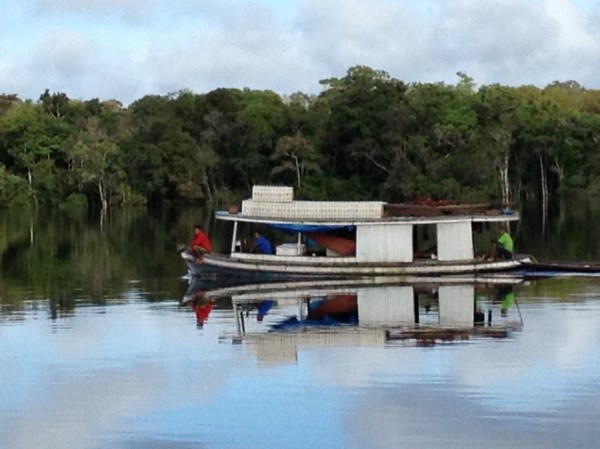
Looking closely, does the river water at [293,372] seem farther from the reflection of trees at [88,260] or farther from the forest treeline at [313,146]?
the forest treeline at [313,146]

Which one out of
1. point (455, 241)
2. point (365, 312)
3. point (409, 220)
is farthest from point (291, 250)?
point (365, 312)

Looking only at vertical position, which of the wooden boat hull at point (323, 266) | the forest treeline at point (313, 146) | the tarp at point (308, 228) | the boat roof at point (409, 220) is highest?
the forest treeline at point (313, 146)

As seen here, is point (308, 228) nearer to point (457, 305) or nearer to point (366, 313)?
point (457, 305)

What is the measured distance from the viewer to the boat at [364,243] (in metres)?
26.5

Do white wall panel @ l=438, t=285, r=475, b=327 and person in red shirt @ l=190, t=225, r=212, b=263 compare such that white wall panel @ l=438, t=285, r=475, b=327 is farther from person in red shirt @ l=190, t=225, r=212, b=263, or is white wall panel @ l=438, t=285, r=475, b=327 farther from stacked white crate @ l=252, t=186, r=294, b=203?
person in red shirt @ l=190, t=225, r=212, b=263

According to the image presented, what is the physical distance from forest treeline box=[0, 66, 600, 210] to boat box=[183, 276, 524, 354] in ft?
111

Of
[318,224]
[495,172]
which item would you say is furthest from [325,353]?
[495,172]

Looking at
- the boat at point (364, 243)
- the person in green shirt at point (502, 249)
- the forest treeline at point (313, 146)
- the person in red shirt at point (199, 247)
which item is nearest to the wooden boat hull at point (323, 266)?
the boat at point (364, 243)

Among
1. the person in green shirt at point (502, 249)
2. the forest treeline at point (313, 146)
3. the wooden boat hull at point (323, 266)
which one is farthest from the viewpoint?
the forest treeline at point (313, 146)

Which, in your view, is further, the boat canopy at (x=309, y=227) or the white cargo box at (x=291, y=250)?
the white cargo box at (x=291, y=250)

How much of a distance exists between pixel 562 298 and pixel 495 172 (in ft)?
141

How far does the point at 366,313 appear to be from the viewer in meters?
21.3

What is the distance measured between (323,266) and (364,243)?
43.3 inches

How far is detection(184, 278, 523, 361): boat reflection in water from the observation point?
18438 millimetres
